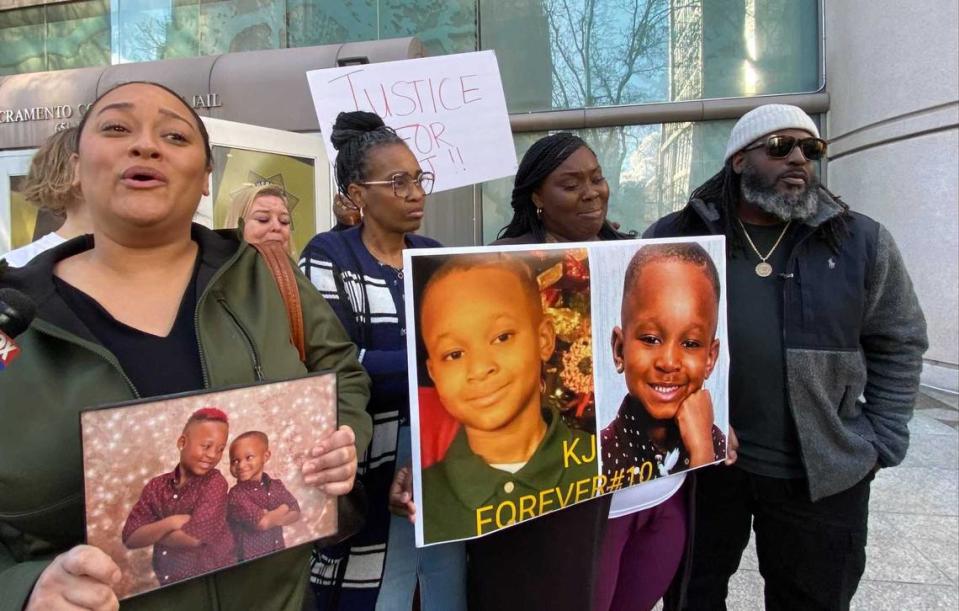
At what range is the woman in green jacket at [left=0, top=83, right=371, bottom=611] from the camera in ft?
3.35

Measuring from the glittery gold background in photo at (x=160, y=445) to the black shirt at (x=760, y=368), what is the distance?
1463 mm

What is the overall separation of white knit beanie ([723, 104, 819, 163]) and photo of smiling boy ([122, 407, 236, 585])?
6.39 ft

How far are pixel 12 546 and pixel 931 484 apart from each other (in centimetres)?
542

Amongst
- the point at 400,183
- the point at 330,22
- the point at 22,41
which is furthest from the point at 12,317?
the point at 22,41

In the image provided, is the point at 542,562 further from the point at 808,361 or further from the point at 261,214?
the point at 261,214

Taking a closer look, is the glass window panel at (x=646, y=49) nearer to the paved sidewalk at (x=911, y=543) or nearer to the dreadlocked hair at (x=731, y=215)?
the paved sidewalk at (x=911, y=543)

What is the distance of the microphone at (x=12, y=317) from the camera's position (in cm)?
88

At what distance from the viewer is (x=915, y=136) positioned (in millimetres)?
7516

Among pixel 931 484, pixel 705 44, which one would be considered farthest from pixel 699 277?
pixel 705 44

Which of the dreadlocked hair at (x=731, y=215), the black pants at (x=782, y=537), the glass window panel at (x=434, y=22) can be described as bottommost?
the black pants at (x=782, y=537)

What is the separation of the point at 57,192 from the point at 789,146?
272 centimetres

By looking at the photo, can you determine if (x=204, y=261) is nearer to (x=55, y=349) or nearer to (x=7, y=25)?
(x=55, y=349)

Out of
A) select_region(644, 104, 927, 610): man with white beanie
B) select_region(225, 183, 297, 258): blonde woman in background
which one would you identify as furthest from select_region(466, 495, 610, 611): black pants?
select_region(225, 183, 297, 258): blonde woman in background

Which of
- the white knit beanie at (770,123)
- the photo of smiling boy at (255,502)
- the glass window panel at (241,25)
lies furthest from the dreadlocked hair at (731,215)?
the glass window panel at (241,25)
